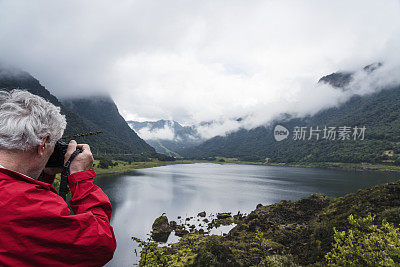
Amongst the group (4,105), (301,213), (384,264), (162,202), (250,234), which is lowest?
(162,202)

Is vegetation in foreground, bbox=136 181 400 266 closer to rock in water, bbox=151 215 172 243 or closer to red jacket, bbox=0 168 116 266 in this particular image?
rock in water, bbox=151 215 172 243

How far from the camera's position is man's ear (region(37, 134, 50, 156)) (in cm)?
158

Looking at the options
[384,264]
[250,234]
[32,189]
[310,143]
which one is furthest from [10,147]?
[310,143]

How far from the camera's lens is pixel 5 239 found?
110cm

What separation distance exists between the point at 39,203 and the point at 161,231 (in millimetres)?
23731

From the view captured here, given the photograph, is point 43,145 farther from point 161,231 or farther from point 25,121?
point 161,231

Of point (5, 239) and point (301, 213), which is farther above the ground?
point (5, 239)

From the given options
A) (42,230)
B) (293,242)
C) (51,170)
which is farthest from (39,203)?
(293,242)

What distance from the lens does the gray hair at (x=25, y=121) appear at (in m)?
1.46

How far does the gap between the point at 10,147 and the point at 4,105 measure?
351 mm

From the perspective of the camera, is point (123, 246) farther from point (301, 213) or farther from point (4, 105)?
point (4, 105)

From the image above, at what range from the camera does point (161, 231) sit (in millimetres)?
22328

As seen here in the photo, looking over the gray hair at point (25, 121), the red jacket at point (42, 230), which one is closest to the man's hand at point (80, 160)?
the gray hair at point (25, 121)

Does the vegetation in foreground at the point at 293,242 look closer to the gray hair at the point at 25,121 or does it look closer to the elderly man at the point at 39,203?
the elderly man at the point at 39,203
